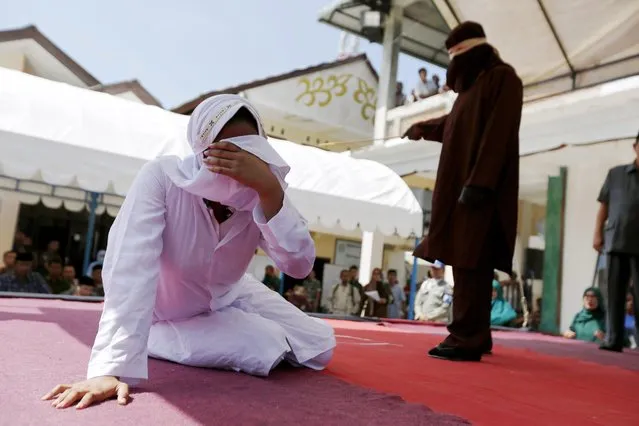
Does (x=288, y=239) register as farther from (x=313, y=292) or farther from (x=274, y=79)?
(x=274, y=79)

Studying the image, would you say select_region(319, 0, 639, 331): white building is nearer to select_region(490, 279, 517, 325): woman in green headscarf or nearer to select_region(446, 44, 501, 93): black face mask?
select_region(490, 279, 517, 325): woman in green headscarf

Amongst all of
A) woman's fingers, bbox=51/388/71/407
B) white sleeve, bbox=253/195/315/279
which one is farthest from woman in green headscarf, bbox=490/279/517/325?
woman's fingers, bbox=51/388/71/407

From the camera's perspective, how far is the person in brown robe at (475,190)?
8.09 feet

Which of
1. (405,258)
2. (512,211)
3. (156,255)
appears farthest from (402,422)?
(405,258)

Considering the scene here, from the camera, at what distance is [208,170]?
1.42 m

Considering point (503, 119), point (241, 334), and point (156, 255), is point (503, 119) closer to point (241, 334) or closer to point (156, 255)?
point (241, 334)

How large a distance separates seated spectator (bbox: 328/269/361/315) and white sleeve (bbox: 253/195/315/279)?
21.8ft

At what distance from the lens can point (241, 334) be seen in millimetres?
1613

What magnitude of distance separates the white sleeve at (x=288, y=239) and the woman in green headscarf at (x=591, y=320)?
428 cm

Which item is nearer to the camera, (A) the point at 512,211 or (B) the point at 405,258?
(A) the point at 512,211

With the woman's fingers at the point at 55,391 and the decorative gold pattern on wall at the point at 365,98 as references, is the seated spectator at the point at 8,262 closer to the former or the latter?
the woman's fingers at the point at 55,391

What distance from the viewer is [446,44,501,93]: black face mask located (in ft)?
8.86

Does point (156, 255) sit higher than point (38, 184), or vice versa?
point (38, 184)

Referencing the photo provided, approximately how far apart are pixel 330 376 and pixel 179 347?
17.4 inches
